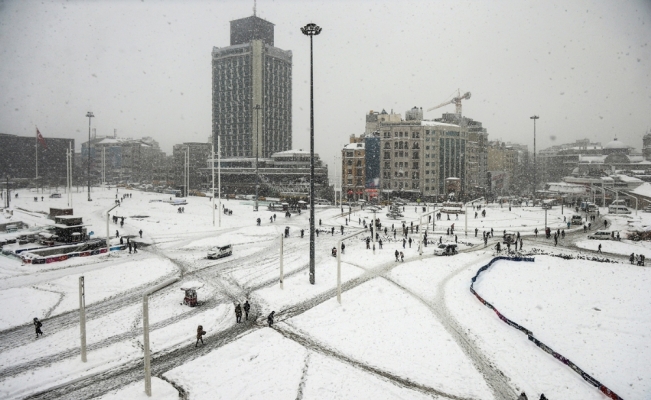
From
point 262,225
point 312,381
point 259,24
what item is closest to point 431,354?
point 312,381

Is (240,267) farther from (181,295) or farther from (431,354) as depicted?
(431,354)

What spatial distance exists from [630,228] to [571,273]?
92.6 ft

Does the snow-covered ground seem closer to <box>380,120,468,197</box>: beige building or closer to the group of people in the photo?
the group of people

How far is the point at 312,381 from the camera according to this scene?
1429 centimetres

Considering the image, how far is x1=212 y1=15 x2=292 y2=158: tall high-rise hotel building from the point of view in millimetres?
146000

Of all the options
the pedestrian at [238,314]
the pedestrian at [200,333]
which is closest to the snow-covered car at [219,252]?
the pedestrian at [238,314]

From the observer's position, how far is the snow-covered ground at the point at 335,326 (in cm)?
1436

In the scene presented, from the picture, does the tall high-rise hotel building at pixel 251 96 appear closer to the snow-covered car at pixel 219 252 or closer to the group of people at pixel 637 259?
the snow-covered car at pixel 219 252

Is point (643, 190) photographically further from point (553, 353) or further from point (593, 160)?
point (553, 353)

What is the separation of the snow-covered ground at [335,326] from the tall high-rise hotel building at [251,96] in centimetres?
11845

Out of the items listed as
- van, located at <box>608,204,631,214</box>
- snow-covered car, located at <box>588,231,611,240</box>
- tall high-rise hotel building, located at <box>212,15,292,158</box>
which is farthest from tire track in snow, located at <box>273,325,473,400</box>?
tall high-rise hotel building, located at <box>212,15,292,158</box>

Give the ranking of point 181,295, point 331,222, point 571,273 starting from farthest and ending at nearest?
point 331,222
point 571,273
point 181,295

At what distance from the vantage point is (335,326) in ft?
63.3

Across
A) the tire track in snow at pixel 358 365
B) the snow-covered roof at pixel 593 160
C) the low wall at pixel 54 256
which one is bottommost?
the tire track in snow at pixel 358 365
